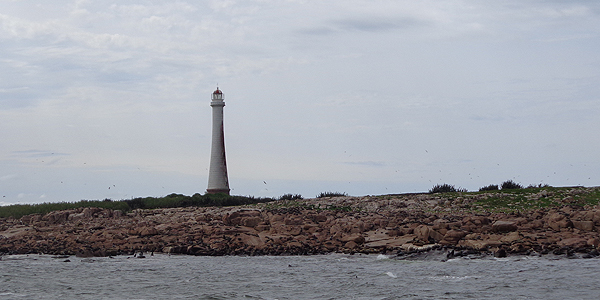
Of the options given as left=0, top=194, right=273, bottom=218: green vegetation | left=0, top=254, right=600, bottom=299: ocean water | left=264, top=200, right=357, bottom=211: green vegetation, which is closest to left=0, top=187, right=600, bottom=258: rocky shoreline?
left=264, top=200, right=357, bottom=211: green vegetation

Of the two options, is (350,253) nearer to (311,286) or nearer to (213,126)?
(311,286)

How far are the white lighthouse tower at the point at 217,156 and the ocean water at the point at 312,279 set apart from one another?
2857 centimetres

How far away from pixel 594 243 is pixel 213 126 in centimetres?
3554

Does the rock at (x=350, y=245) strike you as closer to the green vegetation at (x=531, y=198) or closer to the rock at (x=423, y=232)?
the rock at (x=423, y=232)

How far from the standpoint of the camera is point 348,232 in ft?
68.8

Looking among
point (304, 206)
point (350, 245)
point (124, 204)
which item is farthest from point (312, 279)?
point (124, 204)

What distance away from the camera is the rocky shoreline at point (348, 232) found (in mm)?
17688

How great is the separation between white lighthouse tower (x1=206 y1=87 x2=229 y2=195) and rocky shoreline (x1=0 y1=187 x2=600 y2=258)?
58.9 ft

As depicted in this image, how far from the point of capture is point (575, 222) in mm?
18656

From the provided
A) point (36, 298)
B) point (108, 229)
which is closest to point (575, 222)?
point (36, 298)

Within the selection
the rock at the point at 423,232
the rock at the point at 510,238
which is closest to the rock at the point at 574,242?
the rock at the point at 510,238

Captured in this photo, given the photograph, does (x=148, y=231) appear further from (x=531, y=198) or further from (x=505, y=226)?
(x=531, y=198)

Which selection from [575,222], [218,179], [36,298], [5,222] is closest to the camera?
[36,298]

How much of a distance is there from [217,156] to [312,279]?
33724 mm
